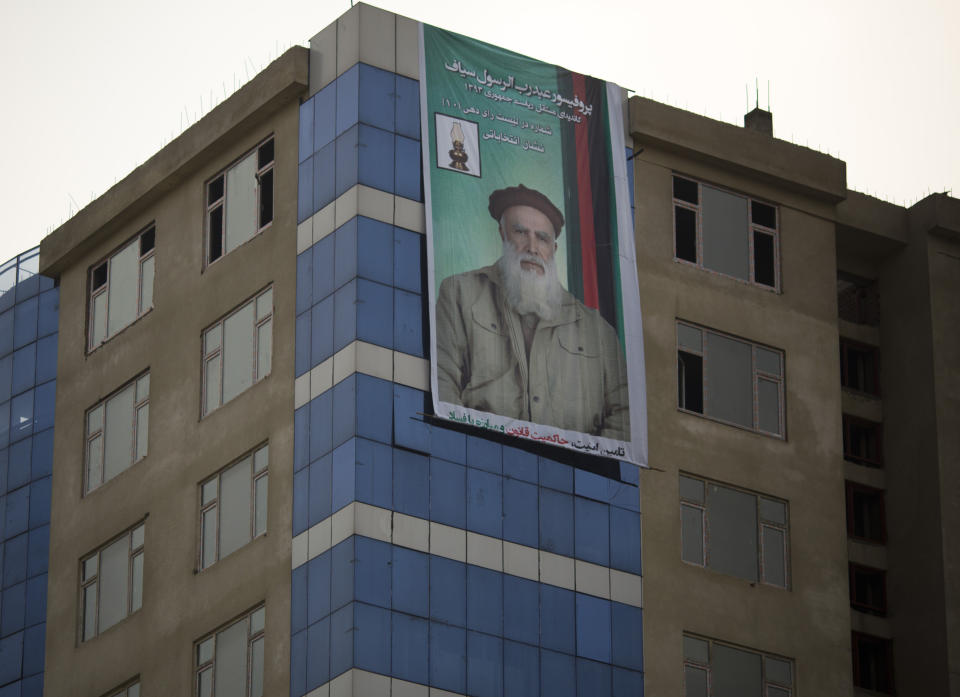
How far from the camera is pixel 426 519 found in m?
51.6

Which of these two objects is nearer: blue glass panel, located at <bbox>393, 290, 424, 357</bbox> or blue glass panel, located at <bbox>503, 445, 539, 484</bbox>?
blue glass panel, located at <bbox>393, 290, 424, 357</bbox>

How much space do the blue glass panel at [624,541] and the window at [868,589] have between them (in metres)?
8.59

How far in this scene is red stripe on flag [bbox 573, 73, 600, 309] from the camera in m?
56.0

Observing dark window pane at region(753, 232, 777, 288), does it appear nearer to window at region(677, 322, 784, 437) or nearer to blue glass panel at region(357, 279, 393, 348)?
window at region(677, 322, 784, 437)

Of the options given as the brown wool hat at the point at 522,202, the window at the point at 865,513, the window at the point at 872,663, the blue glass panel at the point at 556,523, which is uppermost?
the brown wool hat at the point at 522,202

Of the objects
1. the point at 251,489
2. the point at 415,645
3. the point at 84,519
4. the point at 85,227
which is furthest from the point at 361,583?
the point at 85,227

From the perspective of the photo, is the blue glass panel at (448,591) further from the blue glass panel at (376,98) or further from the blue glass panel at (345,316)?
the blue glass panel at (376,98)

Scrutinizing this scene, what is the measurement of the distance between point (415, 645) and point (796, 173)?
692 inches

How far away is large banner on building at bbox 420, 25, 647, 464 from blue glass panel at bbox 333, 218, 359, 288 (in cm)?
179

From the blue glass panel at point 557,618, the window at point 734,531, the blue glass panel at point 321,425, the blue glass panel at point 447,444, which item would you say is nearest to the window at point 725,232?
the window at point 734,531

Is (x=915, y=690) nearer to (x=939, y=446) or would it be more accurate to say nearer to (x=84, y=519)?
(x=939, y=446)

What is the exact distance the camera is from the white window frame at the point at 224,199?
56281mm

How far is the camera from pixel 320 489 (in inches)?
2037

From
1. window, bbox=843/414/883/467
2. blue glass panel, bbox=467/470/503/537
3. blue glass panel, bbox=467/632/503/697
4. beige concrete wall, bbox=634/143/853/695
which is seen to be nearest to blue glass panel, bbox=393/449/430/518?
blue glass panel, bbox=467/470/503/537
